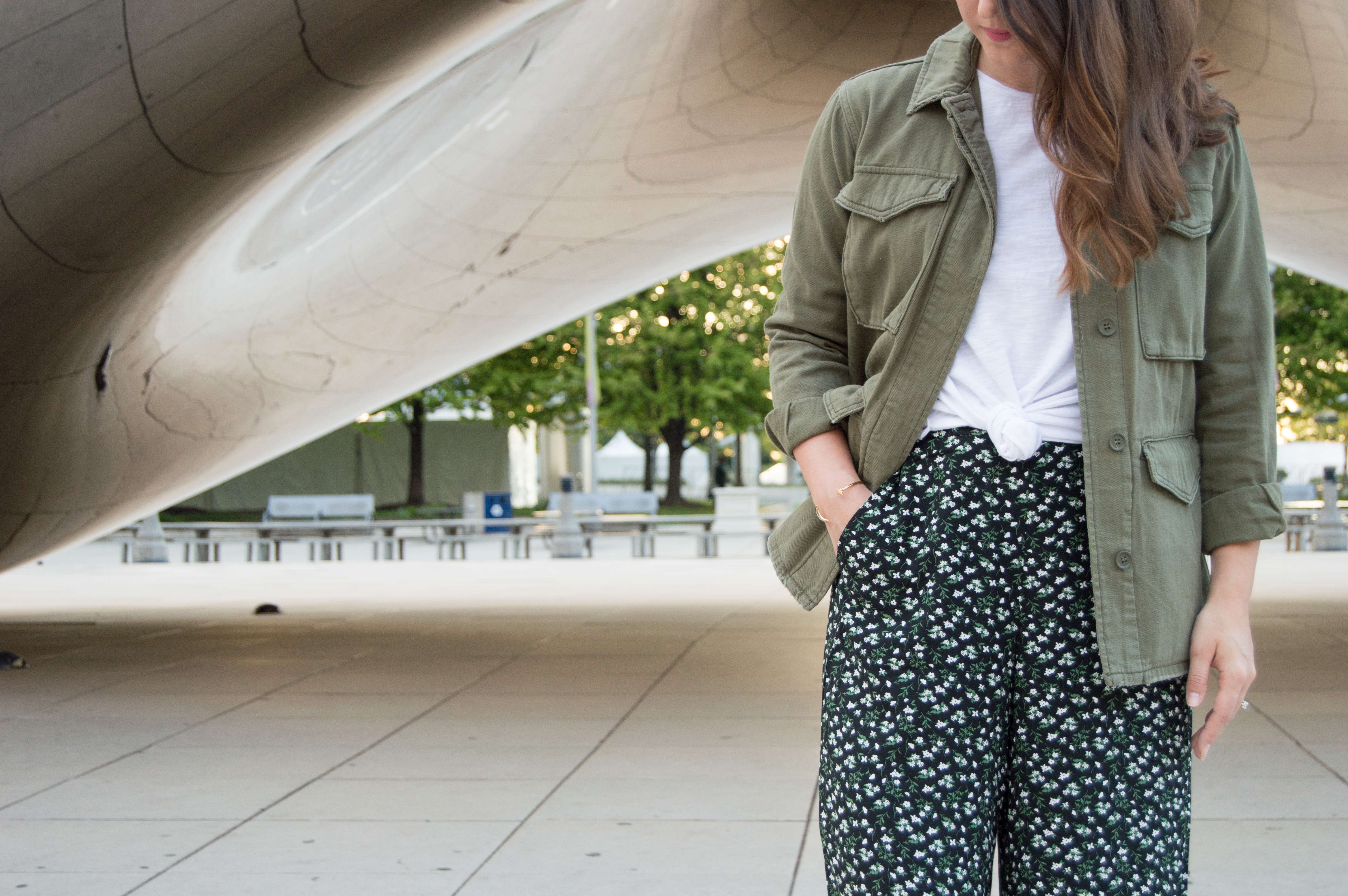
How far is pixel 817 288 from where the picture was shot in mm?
1898

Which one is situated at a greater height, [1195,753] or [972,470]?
[972,470]

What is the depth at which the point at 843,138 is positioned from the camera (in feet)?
6.18

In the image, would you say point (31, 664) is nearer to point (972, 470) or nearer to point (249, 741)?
point (249, 741)

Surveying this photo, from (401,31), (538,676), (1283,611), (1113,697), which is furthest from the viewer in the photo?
(1283,611)

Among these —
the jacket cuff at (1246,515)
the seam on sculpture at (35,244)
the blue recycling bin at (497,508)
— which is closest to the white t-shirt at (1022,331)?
the jacket cuff at (1246,515)

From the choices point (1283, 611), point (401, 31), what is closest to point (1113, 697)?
point (401, 31)

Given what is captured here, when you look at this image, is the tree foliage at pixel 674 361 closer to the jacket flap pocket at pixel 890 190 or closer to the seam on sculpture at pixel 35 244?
the seam on sculpture at pixel 35 244

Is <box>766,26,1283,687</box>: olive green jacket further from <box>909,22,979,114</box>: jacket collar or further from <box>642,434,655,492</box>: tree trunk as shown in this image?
<box>642,434,655,492</box>: tree trunk

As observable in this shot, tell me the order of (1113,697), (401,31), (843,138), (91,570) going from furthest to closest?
(91,570)
(401,31)
(843,138)
(1113,697)

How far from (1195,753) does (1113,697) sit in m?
0.20

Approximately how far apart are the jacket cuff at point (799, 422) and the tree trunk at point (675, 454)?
29.8 m

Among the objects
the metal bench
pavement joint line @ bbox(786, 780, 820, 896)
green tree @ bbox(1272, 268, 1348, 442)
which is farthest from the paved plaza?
green tree @ bbox(1272, 268, 1348, 442)

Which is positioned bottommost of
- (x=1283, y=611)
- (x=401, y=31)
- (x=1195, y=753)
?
(x=1283, y=611)

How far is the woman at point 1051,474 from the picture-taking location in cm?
165
